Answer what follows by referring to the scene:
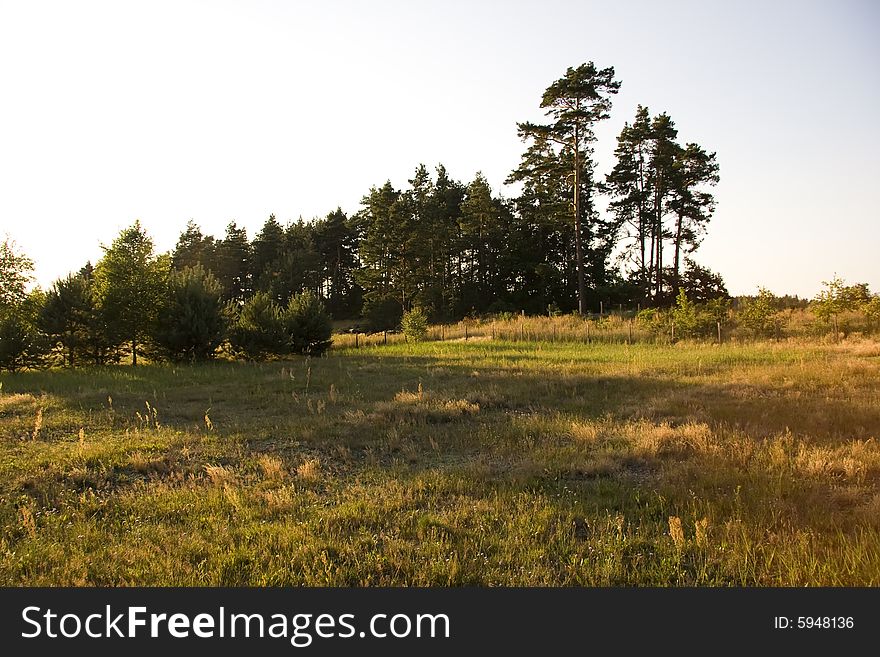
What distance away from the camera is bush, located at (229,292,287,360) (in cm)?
2794

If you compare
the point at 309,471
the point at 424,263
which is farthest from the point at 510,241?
the point at 309,471

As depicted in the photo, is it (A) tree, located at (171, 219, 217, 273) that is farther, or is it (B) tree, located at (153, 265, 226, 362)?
(A) tree, located at (171, 219, 217, 273)

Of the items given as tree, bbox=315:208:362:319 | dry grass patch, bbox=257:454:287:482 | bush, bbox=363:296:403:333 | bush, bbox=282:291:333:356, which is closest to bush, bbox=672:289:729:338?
bush, bbox=282:291:333:356

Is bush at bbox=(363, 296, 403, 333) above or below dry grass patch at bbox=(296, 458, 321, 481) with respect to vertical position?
above

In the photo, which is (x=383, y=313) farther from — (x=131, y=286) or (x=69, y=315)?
(x=69, y=315)

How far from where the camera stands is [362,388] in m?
16.5

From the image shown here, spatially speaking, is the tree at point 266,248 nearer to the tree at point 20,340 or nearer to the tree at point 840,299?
the tree at point 20,340

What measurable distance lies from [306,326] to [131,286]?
913 cm

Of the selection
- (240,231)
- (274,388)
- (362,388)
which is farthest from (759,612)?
(240,231)

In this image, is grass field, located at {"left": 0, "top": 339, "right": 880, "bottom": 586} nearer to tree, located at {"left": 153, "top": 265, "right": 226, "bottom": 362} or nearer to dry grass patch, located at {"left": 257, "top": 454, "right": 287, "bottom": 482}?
dry grass patch, located at {"left": 257, "top": 454, "right": 287, "bottom": 482}

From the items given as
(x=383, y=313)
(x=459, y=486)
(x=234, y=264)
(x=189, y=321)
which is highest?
(x=234, y=264)

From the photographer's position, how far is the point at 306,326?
29656mm

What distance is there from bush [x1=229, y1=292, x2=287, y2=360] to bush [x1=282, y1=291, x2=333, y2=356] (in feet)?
2.61

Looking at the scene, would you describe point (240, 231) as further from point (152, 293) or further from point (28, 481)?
point (28, 481)
